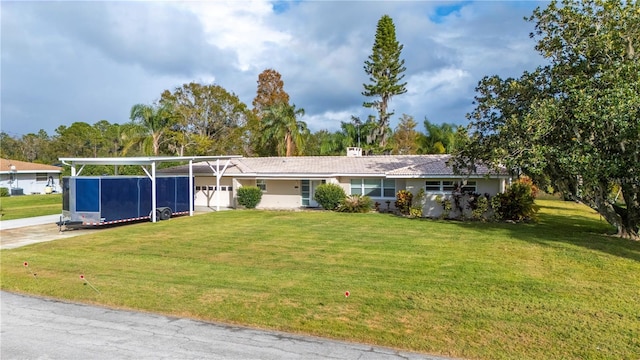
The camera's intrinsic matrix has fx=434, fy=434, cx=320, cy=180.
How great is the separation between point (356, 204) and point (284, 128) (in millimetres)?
15658

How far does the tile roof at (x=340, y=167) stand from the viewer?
23.3 m

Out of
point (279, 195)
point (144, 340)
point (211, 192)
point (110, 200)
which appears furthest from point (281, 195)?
point (144, 340)

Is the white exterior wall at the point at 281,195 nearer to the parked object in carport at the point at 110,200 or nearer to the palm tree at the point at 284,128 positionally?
the parked object in carport at the point at 110,200

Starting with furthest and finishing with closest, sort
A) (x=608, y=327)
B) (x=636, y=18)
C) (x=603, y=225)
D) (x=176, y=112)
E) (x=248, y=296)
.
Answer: (x=176, y=112)
(x=603, y=225)
(x=636, y=18)
(x=248, y=296)
(x=608, y=327)

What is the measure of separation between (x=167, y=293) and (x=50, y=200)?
112 ft

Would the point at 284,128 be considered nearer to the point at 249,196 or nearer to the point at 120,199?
the point at 249,196

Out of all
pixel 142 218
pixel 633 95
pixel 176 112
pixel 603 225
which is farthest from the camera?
pixel 176 112

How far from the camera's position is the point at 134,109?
39062 millimetres

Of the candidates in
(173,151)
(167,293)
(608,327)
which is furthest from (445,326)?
(173,151)

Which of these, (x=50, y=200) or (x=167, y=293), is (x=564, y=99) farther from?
(x=50, y=200)

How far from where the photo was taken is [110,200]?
19875mm

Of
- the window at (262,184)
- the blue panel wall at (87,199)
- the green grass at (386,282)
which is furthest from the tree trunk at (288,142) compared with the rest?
the green grass at (386,282)

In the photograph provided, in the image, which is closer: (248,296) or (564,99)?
(248,296)

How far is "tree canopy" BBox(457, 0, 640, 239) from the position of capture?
14.1 metres
